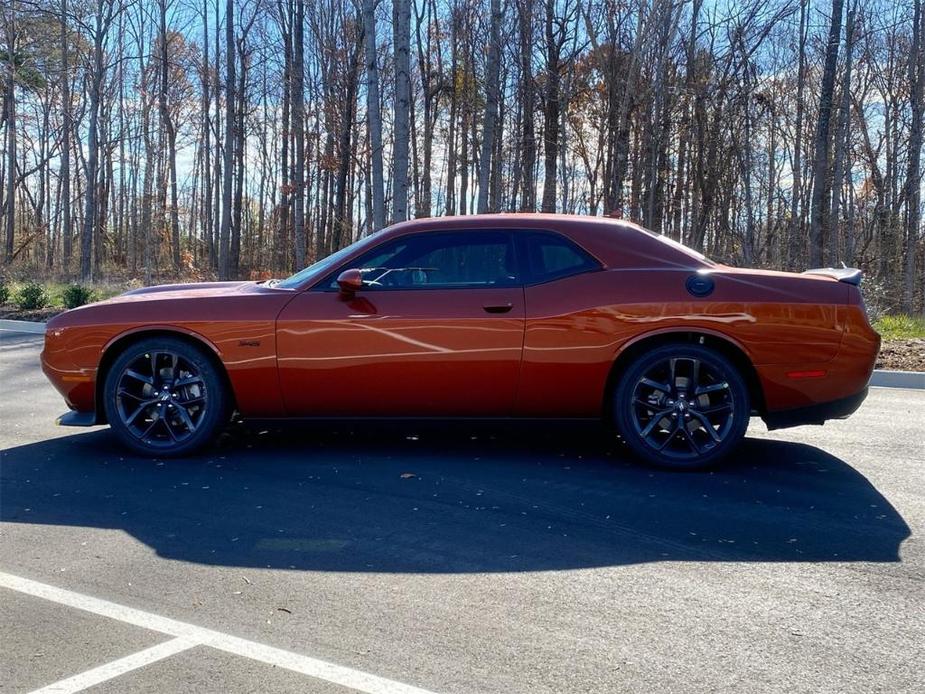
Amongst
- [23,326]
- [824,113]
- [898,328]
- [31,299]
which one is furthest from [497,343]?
[824,113]

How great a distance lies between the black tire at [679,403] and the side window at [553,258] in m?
0.71

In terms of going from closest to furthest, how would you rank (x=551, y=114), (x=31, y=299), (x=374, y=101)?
(x=374, y=101) < (x=31, y=299) < (x=551, y=114)

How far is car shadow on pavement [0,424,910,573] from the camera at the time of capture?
408 centimetres

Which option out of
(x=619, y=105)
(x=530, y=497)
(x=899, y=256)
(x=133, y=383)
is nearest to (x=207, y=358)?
(x=133, y=383)

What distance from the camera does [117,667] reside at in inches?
116

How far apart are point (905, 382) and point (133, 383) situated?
7.69m

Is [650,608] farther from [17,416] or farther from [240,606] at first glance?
[17,416]

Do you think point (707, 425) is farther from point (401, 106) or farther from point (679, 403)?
point (401, 106)

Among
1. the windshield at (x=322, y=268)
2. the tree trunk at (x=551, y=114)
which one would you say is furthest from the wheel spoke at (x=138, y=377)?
the tree trunk at (x=551, y=114)

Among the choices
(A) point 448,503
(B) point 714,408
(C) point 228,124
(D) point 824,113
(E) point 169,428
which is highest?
(C) point 228,124

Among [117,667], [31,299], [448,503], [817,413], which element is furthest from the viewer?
[31,299]

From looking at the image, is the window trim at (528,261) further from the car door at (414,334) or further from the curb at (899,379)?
the curb at (899,379)

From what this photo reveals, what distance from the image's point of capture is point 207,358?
5832mm

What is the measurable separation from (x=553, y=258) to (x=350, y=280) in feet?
4.32
